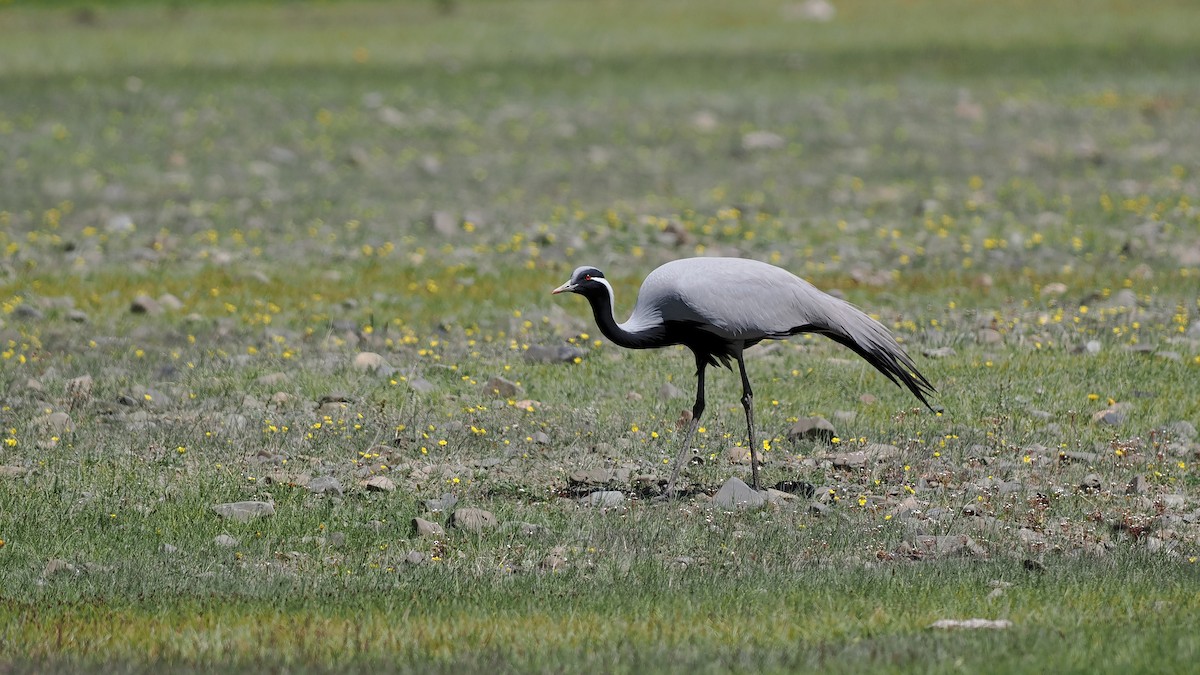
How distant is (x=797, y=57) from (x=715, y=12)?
672 cm

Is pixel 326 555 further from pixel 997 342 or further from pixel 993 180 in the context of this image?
pixel 993 180

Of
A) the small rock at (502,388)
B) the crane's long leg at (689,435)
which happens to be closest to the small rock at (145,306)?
the small rock at (502,388)

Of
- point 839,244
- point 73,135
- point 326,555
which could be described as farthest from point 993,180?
point 326,555

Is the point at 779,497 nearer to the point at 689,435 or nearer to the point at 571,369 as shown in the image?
the point at 689,435

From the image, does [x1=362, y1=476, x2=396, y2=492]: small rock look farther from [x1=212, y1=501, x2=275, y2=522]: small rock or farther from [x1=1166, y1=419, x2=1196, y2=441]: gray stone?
[x1=1166, y1=419, x2=1196, y2=441]: gray stone

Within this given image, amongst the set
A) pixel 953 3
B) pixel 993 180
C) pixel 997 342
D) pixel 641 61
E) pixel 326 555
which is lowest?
pixel 326 555

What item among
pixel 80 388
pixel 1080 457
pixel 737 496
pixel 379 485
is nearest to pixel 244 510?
pixel 379 485

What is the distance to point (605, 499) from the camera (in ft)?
36.5

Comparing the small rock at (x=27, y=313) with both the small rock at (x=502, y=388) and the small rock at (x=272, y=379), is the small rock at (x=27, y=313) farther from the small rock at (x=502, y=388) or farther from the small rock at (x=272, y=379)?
the small rock at (x=502, y=388)

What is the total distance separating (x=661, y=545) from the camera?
1023 cm

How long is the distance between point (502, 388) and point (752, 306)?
2.85m

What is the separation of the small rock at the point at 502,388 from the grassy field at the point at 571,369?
7 centimetres

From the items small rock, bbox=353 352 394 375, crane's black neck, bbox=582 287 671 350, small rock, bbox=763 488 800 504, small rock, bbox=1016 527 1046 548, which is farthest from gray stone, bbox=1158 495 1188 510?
small rock, bbox=353 352 394 375

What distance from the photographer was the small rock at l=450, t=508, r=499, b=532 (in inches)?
410
